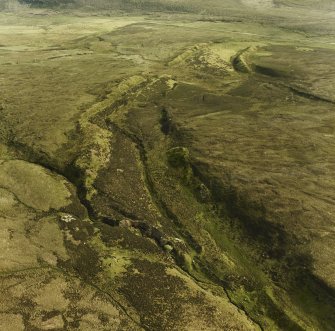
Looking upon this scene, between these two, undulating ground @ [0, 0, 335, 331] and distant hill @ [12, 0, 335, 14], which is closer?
undulating ground @ [0, 0, 335, 331]

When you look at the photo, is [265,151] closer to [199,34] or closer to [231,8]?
[199,34]

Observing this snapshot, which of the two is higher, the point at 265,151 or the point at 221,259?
the point at 265,151

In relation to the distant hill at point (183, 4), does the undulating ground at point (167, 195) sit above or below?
below

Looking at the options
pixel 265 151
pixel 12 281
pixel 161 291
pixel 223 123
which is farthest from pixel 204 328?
pixel 223 123

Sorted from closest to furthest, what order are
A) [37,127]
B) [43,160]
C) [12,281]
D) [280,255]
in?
[12,281] < [280,255] < [43,160] < [37,127]

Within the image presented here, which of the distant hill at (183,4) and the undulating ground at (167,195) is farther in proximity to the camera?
the distant hill at (183,4)

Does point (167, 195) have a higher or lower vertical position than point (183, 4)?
lower

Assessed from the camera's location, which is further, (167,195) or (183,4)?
(183,4)

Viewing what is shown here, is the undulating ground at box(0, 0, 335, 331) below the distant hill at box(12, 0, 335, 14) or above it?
below
